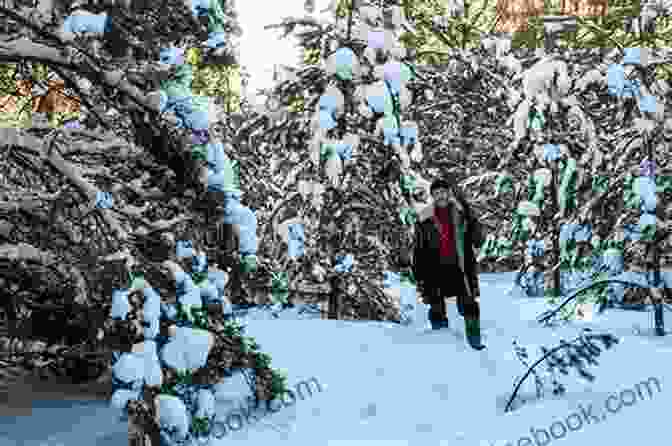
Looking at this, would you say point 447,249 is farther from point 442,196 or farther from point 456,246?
point 442,196

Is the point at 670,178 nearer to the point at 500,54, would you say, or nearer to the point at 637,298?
the point at 637,298

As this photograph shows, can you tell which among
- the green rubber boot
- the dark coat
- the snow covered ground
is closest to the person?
the dark coat

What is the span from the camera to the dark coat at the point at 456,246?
793cm

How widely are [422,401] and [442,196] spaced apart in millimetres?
2815

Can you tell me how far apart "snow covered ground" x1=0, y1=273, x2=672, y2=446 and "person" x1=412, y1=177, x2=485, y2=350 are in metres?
0.57

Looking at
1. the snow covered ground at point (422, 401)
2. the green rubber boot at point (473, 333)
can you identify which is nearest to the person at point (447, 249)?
the green rubber boot at point (473, 333)

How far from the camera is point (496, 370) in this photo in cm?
658

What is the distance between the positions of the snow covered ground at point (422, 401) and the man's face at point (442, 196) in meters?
1.51

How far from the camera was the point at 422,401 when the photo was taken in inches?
230

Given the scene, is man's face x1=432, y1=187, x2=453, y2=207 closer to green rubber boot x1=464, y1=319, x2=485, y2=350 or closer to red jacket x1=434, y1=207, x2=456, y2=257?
red jacket x1=434, y1=207, x2=456, y2=257

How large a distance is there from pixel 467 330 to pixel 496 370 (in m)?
1.00

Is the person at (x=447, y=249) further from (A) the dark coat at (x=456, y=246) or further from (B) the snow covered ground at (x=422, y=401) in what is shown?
(B) the snow covered ground at (x=422, y=401)

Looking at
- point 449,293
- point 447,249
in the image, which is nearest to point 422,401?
point 449,293

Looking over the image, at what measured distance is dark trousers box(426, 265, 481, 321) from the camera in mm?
7625
